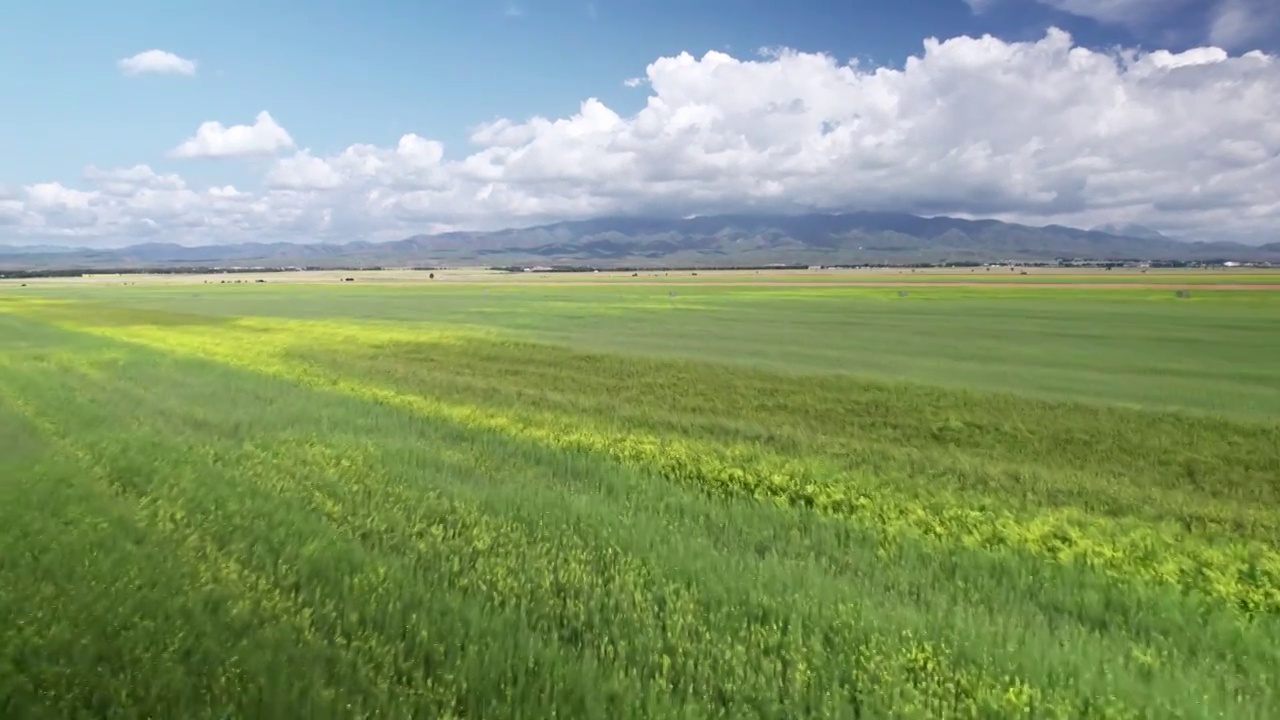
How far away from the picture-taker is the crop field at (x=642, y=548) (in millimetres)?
6734

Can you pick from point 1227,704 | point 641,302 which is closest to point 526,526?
point 1227,704

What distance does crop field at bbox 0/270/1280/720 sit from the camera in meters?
6.73

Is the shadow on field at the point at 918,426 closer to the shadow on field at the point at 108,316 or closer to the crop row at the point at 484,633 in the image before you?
the crop row at the point at 484,633

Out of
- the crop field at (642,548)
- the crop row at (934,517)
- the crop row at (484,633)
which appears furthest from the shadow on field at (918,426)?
the crop row at (484,633)

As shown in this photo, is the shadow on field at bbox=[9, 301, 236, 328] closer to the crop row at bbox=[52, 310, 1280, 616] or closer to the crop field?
the crop field

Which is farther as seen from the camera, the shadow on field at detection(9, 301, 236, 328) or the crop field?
the shadow on field at detection(9, 301, 236, 328)

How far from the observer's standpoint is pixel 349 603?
8.12m

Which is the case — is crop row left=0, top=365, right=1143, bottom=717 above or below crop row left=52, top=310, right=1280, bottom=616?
above

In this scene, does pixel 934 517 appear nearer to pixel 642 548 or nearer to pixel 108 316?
pixel 642 548

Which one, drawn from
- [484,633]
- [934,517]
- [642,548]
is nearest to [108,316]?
[642,548]

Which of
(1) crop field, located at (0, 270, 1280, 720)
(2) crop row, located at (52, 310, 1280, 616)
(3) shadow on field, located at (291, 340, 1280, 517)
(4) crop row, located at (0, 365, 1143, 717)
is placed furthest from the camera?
(3) shadow on field, located at (291, 340, 1280, 517)

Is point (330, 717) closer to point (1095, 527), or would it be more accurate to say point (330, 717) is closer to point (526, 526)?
point (526, 526)

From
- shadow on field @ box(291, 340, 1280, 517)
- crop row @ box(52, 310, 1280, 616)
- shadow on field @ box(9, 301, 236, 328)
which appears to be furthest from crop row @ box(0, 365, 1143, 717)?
shadow on field @ box(9, 301, 236, 328)

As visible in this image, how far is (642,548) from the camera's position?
10258 millimetres
